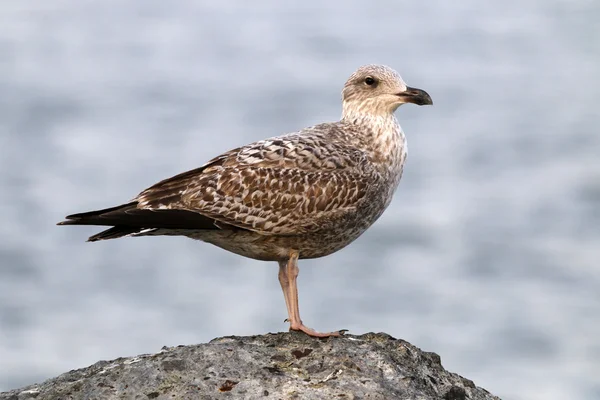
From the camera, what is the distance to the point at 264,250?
929cm

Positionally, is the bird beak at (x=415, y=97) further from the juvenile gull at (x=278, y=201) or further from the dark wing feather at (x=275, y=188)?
the dark wing feather at (x=275, y=188)

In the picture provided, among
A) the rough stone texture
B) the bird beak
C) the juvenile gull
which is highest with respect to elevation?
the bird beak

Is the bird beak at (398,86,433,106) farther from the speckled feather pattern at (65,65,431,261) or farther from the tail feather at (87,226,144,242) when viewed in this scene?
the tail feather at (87,226,144,242)

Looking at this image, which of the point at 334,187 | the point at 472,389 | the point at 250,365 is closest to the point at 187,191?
the point at 334,187

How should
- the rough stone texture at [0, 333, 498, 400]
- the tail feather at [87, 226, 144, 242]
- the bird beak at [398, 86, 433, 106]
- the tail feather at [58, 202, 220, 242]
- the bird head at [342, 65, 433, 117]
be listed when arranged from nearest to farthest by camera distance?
the rough stone texture at [0, 333, 498, 400] → the tail feather at [58, 202, 220, 242] → the tail feather at [87, 226, 144, 242] → the bird beak at [398, 86, 433, 106] → the bird head at [342, 65, 433, 117]

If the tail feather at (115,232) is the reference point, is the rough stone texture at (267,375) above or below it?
below

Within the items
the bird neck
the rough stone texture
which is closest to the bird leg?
the rough stone texture

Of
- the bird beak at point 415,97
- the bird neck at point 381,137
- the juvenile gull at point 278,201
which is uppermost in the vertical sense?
the bird beak at point 415,97

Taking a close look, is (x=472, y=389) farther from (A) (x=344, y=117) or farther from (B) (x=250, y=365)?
(A) (x=344, y=117)

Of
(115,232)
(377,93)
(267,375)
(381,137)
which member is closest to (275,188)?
(381,137)

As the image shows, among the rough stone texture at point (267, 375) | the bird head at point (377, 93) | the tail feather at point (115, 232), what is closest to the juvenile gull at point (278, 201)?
the tail feather at point (115, 232)

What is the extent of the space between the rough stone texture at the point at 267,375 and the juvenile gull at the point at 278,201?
148 centimetres

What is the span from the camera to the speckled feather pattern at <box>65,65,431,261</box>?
908cm

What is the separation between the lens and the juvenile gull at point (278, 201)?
905cm
